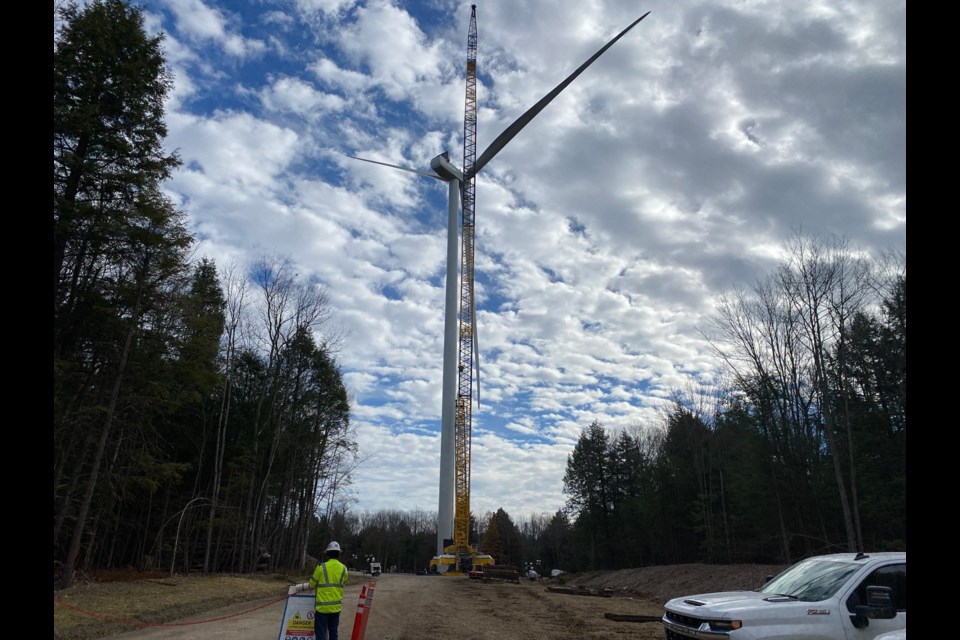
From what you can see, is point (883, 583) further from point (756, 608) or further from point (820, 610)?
point (756, 608)

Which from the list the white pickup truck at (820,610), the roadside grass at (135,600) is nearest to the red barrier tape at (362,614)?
the white pickup truck at (820,610)

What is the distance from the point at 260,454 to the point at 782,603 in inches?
1581

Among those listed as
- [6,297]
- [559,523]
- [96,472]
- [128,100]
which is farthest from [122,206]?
[559,523]

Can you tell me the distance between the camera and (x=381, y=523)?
140000mm

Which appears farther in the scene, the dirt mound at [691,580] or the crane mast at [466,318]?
the crane mast at [466,318]

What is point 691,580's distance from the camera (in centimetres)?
3709

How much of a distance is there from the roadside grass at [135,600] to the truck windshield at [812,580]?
13912 mm

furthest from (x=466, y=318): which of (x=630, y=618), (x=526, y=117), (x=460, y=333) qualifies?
(x=630, y=618)

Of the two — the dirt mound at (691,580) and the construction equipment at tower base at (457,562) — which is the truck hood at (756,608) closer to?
the dirt mound at (691,580)

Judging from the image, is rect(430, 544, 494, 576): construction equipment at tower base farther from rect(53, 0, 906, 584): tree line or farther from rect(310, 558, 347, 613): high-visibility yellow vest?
rect(310, 558, 347, 613): high-visibility yellow vest

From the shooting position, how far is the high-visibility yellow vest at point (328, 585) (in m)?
9.89

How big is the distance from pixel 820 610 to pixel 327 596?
7.21 meters

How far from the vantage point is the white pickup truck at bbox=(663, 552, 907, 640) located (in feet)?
22.8
